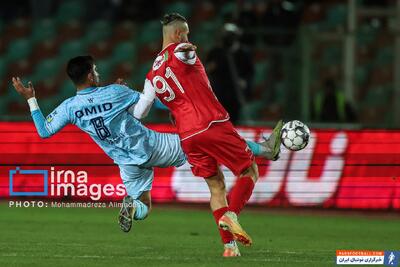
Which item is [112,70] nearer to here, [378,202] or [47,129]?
[378,202]

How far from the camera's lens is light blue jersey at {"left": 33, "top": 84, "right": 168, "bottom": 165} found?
10.3 m

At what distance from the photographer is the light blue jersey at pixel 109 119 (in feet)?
33.9

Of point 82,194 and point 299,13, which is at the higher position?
point 299,13

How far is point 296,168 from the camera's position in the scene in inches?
584

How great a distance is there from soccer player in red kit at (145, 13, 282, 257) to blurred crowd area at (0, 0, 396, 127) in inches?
265

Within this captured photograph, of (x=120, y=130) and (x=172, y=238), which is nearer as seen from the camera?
(x=120, y=130)

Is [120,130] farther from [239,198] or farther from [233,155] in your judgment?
[239,198]

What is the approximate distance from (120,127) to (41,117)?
2.46 ft

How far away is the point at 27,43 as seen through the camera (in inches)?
814

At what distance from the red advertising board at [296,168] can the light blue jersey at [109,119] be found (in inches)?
136

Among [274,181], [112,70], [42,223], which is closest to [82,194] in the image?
[42,223]

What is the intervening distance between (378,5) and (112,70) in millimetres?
4981

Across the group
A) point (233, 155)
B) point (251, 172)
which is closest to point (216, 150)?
point (233, 155)

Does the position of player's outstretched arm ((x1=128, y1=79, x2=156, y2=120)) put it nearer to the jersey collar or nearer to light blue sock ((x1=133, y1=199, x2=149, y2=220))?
the jersey collar
